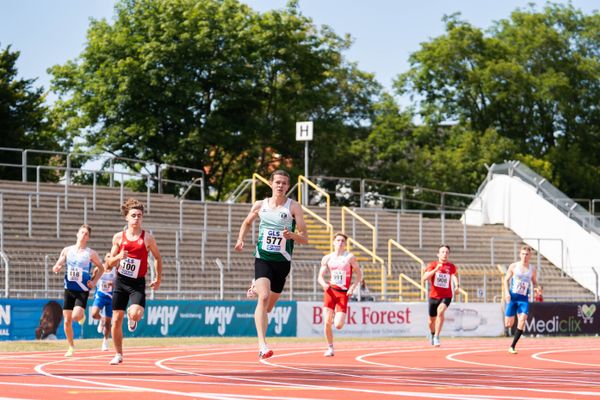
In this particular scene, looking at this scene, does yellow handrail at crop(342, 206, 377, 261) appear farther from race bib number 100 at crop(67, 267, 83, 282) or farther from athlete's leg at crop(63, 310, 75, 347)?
athlete's leg at crop(63, 310, 75, 347)

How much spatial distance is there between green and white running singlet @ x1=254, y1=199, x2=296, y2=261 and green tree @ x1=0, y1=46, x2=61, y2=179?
3730 cm

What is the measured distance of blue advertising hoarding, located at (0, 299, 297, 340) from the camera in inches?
1065

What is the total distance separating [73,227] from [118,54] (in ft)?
73.3

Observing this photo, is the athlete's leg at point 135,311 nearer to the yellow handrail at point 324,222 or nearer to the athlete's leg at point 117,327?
the athlete's leg at point 117,327

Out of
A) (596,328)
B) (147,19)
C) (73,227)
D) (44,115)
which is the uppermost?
(147,19)

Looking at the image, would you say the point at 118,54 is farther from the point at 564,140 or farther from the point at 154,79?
the point at 564,140

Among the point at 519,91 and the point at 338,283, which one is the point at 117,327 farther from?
the point at 519,91

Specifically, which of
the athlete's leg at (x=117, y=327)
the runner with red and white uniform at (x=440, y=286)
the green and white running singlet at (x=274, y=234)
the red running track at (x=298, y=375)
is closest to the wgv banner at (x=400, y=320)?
the runner with red and white uniform at (x=440, y=286)

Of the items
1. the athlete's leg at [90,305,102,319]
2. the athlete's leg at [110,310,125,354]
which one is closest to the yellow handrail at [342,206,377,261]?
the athlete's leg at [90,305,102,319]

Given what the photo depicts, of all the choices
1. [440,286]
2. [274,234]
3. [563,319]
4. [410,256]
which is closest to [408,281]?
[410,256]

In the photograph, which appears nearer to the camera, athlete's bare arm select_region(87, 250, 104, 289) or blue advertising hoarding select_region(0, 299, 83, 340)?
athlete's bare arm select_region(87, 250, 104, 289)

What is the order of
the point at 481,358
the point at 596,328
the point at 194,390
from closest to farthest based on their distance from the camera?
the point at 194,390 → the point at 481,358 → the point at 596,328

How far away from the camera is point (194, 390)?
11562mm

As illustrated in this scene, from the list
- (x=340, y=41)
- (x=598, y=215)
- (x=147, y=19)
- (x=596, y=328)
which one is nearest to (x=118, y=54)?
(x=147, y=19)
